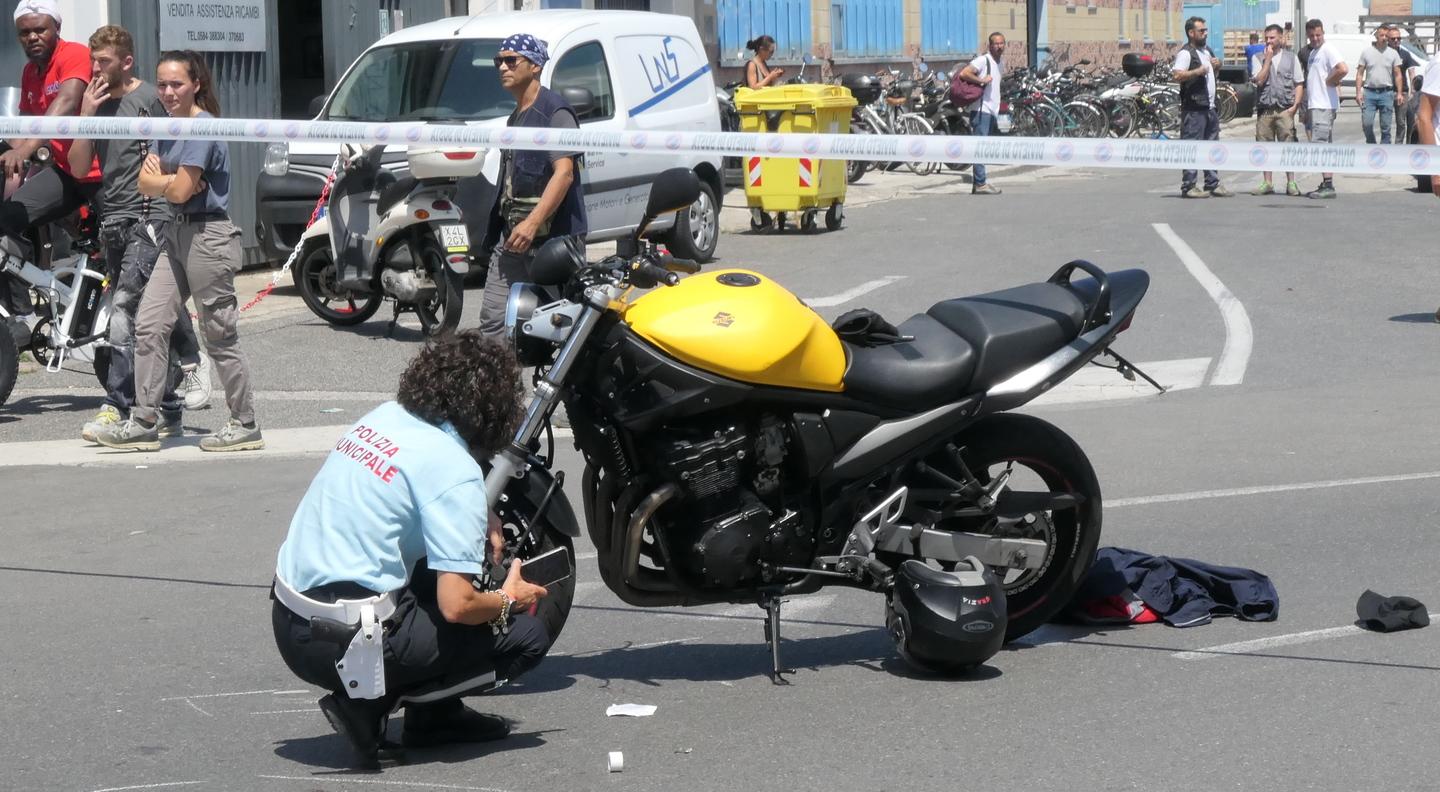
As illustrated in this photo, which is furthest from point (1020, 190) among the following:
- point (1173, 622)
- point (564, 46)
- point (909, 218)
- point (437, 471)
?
point (437, 471)

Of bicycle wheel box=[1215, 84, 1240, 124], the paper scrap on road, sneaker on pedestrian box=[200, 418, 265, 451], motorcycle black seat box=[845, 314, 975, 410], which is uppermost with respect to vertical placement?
bicycle wheel box=[1215, 84, 1240, 124]

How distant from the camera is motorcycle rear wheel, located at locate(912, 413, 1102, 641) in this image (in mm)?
5375

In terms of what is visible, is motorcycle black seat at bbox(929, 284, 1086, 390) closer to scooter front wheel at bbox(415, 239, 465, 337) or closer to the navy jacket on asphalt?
the navy jacket on asphalt

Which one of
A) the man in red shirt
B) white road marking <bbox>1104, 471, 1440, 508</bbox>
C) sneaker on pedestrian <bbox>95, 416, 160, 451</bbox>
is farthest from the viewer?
the man in red shirt

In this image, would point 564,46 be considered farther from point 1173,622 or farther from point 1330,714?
point 1330,714

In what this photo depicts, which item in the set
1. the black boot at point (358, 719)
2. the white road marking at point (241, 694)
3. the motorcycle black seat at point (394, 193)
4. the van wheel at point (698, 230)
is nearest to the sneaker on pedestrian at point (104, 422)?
the motorcycle black seat at point (394, 193)

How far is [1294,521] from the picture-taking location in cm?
716

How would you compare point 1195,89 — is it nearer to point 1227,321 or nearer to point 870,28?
point 1227,321

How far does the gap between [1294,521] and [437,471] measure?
13.4ft

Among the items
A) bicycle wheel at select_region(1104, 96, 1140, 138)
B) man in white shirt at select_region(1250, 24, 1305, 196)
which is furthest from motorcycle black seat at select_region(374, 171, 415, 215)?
bicycle wheel at select_region(1104, 96, 1140, 138)

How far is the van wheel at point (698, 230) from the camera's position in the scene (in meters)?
15.7

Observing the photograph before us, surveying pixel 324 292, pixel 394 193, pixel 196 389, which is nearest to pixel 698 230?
pixel 324 292

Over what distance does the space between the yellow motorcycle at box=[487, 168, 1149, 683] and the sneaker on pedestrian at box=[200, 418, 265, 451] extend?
13.3ft

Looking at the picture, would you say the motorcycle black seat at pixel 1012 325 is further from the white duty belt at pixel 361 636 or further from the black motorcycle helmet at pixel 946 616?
the white duty belt at pixel 361 636
